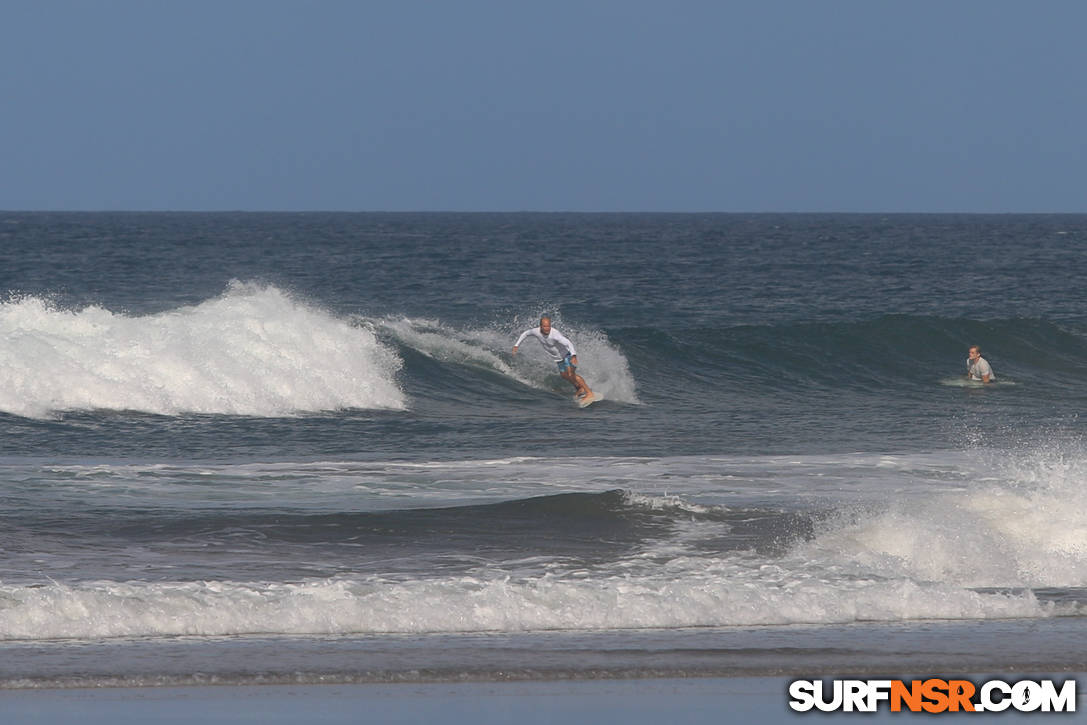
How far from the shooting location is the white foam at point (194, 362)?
781 inches

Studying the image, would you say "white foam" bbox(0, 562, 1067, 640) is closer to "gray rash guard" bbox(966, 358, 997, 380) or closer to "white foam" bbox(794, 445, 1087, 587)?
"white foam" bbox(794, 445, 1087, 587)

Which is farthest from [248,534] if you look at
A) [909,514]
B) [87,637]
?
[909,514]

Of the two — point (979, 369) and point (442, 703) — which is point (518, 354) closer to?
point (979, 369)

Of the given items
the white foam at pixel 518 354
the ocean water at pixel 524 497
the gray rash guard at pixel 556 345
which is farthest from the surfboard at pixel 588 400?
the gray rash guard at pixel 556 345

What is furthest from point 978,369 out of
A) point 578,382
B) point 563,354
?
point 563,354

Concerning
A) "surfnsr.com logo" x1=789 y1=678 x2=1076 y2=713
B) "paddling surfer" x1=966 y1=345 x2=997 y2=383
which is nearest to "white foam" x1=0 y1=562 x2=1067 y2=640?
"surfnsr.com logo" x1=789 y1=678 x2=1076 y2=713

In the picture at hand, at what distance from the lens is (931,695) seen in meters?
7.07

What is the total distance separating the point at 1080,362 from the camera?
27281 mm

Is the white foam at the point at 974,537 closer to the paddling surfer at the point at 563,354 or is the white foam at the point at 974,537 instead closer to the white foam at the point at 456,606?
the white foam at the point at 456,606

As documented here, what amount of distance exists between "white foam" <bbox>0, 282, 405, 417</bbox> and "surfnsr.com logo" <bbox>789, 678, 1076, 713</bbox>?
13.9 meters

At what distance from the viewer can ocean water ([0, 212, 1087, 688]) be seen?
8.15m

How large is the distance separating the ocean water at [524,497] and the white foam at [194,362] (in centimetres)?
6

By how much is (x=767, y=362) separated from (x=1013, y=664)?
18.7 meters

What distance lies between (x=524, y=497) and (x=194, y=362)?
31.2ft
